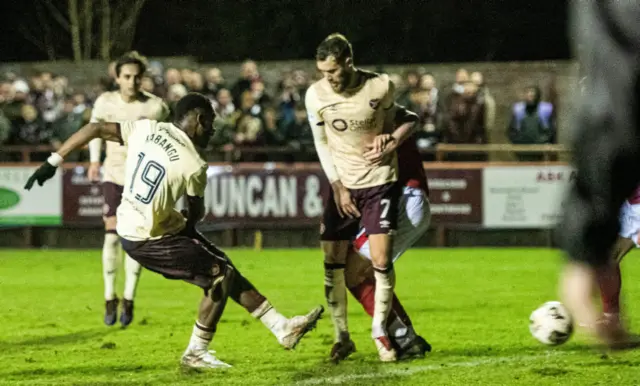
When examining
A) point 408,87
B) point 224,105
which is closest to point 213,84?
point 224,105

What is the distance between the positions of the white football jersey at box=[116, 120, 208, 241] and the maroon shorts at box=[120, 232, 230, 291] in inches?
2.7

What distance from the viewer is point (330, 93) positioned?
792 cm

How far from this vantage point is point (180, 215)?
7586 millimetres

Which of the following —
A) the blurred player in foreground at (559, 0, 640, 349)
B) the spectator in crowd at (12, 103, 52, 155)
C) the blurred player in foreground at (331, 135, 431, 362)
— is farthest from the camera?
the spectator in crowd at (12, 103, 52, 155)

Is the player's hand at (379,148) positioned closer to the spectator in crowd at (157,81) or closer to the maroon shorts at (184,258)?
the maroon shorts at (184,258)

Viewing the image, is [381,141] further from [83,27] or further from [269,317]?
[83,27]

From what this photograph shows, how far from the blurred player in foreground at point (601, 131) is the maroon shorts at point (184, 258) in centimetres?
551

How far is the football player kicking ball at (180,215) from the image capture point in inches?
289

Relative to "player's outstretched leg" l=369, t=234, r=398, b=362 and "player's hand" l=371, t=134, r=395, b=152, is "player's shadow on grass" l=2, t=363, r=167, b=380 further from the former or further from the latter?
"player's hand" l=371, t=134, r=395, b=152

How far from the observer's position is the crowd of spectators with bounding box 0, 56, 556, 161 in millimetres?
19859

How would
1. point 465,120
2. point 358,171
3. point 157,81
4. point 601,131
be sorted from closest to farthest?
point 601,131
point 358,171
point 465,120
point 157,81

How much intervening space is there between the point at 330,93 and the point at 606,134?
6.11 metres

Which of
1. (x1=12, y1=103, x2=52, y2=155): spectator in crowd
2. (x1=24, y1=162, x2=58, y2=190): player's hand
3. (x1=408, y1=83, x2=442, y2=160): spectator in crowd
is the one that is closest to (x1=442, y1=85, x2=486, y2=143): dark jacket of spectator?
(x1=408, y1=83, x2=442, y2=160): spectator in crowd

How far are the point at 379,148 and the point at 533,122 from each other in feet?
40.6
